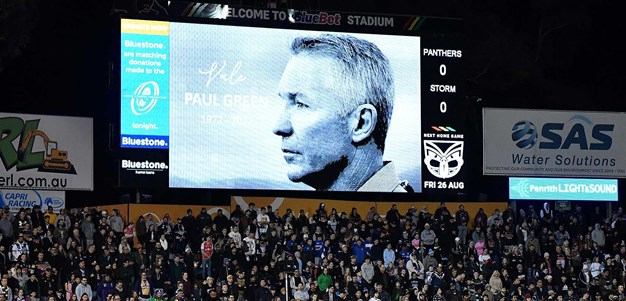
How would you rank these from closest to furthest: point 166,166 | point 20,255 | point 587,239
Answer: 1. point 20,255
2. point 166,166
3. point 587,239

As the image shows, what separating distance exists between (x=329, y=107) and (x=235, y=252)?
4447mm

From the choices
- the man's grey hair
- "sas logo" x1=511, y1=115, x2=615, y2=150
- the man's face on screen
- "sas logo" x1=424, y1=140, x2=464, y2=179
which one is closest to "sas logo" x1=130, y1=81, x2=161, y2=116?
the man's face on screen

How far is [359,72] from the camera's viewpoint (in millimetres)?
36250

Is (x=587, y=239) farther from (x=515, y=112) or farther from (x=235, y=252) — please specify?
(x=235, y=252)

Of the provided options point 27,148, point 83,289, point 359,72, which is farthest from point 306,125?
Answer: point 27,148

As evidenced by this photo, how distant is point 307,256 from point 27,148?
8.49 m

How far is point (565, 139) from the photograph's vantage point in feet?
135

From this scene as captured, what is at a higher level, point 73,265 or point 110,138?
point 110,138

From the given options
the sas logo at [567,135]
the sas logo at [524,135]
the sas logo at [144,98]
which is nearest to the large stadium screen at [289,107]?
the sas logo at [144,98]

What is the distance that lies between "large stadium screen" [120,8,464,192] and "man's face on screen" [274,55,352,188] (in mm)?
25

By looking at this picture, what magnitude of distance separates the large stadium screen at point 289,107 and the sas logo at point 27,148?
4698 mm

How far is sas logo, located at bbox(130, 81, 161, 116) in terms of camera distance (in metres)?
34.7

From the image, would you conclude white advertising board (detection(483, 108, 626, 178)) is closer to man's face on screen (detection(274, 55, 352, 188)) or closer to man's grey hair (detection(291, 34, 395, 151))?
man's grey hair (detection(291, 34, 395, 151))

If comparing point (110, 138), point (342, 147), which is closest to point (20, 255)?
point (110, 138)
